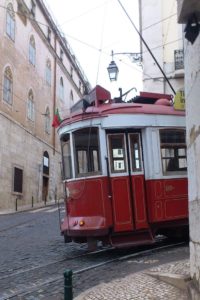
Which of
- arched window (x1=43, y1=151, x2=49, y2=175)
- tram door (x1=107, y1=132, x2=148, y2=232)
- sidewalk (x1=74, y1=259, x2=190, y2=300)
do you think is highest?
arched window (x1=43, y1=151, x2=49, y2=175)

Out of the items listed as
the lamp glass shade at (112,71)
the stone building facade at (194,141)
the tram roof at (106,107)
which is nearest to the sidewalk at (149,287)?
the stone building facade at (194,141)

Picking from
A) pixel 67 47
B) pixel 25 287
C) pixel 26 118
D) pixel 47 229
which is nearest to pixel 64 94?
pixel 67 47

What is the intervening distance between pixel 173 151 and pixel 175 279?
376 cm

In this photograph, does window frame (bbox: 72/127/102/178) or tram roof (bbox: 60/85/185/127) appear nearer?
window frame (bbox: 72/127/102/178)

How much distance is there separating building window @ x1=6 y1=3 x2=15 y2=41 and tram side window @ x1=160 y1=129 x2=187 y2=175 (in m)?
23.0

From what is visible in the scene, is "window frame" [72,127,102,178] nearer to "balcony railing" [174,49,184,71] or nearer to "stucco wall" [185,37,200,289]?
"stucco wall" [185,37,200,289]

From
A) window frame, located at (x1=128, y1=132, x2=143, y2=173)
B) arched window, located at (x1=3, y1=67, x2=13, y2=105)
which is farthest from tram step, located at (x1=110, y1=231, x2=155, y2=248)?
arched window, located at (x1=3, y1=67, x2=13, y2=105)

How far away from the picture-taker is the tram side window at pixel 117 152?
9.38m

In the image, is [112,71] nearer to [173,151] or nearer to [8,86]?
[173,151]

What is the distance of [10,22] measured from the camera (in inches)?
1228

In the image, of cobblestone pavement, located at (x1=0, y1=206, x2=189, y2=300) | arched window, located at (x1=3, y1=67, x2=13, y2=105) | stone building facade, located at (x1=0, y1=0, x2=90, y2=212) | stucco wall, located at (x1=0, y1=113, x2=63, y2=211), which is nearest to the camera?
cobblestone pavement, located at (x1=0, y1=206, x2=189, y2=300)

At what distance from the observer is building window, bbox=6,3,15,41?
3072cm

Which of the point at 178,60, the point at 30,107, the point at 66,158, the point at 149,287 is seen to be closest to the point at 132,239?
the point at 66,158

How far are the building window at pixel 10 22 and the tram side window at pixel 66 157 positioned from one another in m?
22.1
